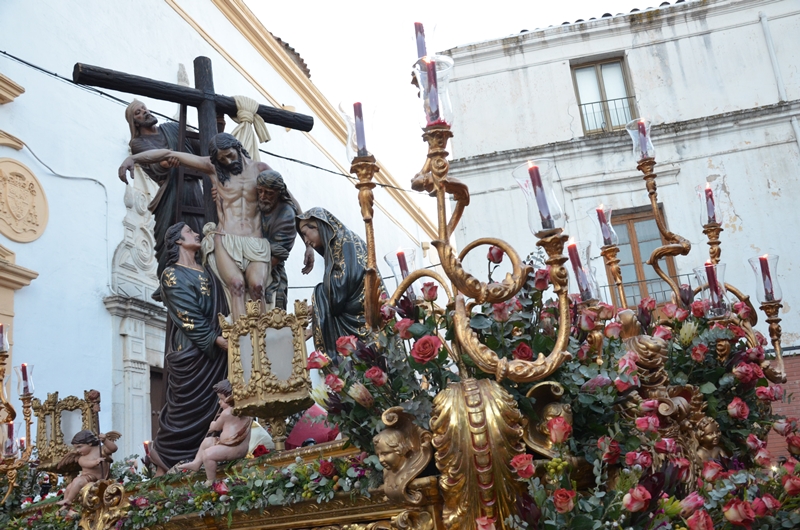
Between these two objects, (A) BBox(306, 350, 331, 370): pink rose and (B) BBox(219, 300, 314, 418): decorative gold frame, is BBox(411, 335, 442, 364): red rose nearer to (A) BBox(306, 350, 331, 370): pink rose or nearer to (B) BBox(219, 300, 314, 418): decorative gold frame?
(A) BBox(306, 350, 331, 370): pink rose

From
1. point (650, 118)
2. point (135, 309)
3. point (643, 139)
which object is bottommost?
point (643, 139)

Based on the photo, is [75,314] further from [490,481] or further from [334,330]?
[490,481]

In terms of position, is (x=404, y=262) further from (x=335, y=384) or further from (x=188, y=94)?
(x=188, y=94)

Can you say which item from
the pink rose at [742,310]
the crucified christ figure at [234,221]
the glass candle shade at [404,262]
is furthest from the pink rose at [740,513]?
the crucified christ figure at [234,221]

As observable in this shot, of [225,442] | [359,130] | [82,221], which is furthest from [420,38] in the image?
[82,221]

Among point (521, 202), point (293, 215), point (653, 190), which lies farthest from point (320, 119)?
point (653, 190)

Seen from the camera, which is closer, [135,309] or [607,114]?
[135,309]

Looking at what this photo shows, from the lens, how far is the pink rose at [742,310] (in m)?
4.22

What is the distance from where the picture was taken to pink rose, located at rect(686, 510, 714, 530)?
88.3 inches

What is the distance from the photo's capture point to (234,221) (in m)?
5.30

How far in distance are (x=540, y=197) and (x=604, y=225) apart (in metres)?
2.36

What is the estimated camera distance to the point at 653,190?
14.5 feet

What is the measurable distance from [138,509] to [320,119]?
1507 cm

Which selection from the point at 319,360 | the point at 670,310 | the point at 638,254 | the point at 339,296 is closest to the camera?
the point at 319,360
